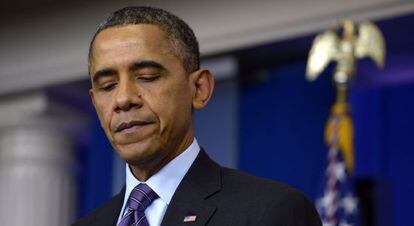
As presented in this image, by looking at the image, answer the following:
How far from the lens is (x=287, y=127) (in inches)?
189

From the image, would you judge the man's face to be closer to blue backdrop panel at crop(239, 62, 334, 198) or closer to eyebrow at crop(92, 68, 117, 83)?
eyebrow at crop(92, 68, 117, 83)

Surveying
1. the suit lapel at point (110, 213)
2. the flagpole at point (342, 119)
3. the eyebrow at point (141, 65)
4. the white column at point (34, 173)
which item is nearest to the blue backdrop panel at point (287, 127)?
the flagpole at point (342, 119)

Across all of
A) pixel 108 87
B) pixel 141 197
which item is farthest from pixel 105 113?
pixel 141 197

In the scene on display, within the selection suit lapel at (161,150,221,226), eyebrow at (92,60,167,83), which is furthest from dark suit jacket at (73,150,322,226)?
eyebrow at (92,60,167,83)

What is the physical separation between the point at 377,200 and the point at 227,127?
91 cm

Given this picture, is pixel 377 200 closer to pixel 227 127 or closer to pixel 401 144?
pixel 401 144

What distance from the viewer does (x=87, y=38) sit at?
5504 mm

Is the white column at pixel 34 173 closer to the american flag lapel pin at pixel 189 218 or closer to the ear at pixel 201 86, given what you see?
the ear at pixel 201 86

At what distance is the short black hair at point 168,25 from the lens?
1.87 m

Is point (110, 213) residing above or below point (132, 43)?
below

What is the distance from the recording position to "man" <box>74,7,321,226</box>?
177 centimetres

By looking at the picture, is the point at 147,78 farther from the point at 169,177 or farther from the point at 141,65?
the point at 169,177

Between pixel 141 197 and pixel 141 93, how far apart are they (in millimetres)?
189

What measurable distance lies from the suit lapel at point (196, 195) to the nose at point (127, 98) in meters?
0.18
